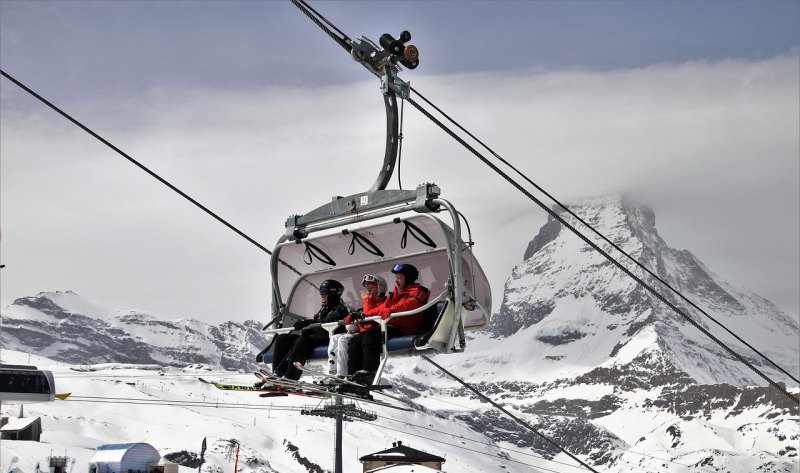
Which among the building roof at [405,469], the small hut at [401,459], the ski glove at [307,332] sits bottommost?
the building roof at [405,469]

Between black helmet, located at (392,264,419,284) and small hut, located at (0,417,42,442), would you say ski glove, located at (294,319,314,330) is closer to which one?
black helmet, located at (392,264,419,284)

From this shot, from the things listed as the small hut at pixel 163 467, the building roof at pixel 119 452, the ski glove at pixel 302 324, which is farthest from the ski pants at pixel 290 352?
the small hut at pixel 163 467

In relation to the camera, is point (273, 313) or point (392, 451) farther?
point (392, 451)

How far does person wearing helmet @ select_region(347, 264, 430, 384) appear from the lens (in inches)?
643

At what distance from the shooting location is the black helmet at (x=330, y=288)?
1798 centimetres

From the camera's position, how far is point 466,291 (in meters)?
15.8

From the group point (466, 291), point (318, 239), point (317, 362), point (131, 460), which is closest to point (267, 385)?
point (317, 362)

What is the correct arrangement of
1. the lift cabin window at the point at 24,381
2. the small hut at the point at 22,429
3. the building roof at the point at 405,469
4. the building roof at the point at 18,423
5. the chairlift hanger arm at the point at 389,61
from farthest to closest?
the building roof at the point at 18,423, the small hut at the point at 22,429, the building roof at the point at 405,469, the lift cabin window at the point at 24,381, the chairlift hanger arm at the point at 389,61

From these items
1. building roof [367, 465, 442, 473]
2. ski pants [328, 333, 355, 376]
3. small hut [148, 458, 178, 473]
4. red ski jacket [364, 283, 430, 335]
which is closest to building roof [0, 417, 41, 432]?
small hut [148, 458, 178, 473]

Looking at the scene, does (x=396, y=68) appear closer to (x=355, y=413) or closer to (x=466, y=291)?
(x=466, y=291)

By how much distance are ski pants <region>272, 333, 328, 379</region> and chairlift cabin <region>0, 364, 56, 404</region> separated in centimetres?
6290

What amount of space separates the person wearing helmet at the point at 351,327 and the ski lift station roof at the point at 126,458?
3533 inches

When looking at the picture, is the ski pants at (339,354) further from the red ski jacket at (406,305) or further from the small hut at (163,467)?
the small hut at (163,467)

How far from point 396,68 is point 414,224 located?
218 cm
